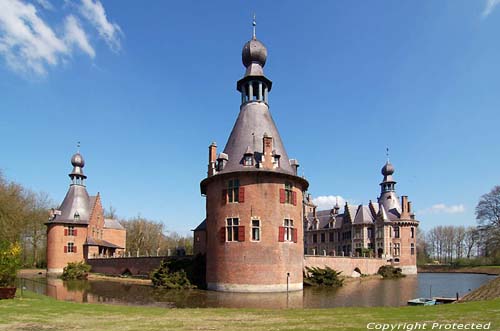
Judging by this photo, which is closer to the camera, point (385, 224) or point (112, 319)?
point (112, 319)

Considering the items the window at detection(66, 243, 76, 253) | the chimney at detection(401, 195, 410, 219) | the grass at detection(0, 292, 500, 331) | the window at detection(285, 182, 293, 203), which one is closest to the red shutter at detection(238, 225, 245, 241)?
the window at detection(285, 182, 293, 203)

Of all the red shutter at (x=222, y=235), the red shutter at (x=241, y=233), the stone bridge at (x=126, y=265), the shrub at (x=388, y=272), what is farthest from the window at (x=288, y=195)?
the shrub at (x=388, y=272)

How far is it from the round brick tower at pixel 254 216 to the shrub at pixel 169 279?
2.80 m

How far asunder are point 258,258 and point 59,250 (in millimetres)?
31353

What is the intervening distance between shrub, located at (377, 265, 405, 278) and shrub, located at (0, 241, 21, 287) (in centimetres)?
4063

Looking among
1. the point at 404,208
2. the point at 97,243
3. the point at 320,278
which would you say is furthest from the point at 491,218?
the point at 97,243

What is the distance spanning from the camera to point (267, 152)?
26.2m

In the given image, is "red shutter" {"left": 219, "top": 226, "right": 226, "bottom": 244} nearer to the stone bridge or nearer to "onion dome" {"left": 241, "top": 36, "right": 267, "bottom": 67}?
the stone bridge

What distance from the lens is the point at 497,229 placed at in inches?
2146

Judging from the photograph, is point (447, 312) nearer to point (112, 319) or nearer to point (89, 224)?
point (112, 319)

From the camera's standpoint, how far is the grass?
10172 millimetres

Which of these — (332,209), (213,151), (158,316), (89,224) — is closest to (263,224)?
(213,151)

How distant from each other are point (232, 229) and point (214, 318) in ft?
44.1

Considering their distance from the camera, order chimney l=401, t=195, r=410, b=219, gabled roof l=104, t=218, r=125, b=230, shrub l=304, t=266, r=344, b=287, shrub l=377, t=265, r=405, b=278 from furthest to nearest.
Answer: chimney l=401, t=195, r=410, b=219 < gabled roof l=104, t=218, r=125, b=230 < shrub l=377, t=265, r=405, b=278 < shrub l=304, t=266, r=344, b=287
